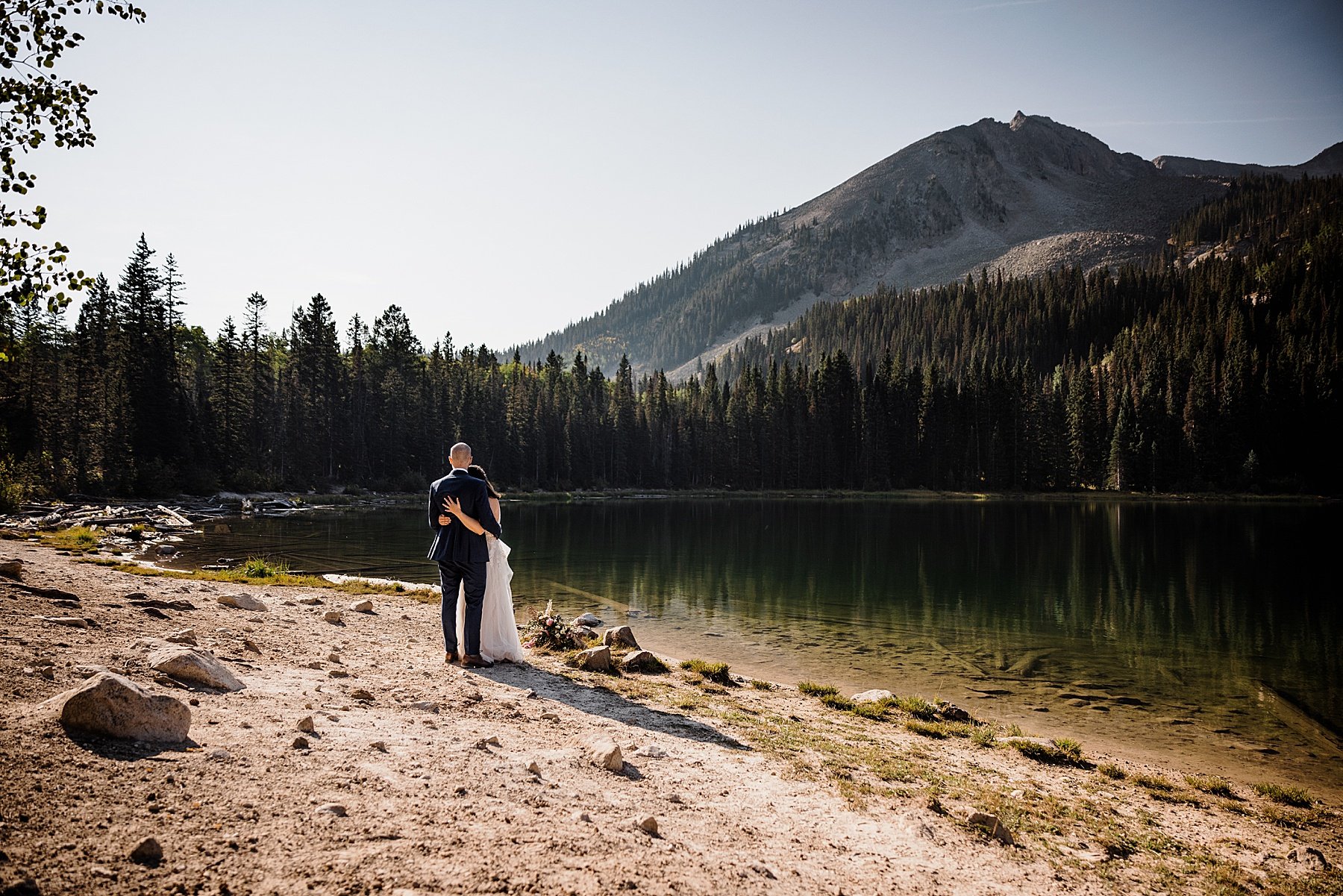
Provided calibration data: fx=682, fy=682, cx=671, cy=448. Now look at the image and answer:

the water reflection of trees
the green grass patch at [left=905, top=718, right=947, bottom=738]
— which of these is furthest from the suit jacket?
the water reflection of trees

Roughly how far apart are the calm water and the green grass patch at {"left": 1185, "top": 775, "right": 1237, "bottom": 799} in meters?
1.91

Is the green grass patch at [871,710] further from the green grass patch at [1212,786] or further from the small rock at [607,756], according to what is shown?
the small rock at [607,756]

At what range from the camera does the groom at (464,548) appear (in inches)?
432

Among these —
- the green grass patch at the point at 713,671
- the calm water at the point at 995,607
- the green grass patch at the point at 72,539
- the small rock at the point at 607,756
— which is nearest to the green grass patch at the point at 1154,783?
A: the calm water at the point at 995,607

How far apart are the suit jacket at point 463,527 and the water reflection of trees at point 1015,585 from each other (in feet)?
37.5

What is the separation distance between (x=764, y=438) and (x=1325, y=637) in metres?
108

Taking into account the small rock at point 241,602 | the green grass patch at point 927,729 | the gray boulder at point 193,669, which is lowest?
the green grass patch at point 927,729

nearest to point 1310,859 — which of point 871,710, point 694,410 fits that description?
point 871,710

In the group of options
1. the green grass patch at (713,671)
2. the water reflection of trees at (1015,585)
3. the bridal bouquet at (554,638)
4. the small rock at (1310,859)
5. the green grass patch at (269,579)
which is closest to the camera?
the small rock at (1310,859)

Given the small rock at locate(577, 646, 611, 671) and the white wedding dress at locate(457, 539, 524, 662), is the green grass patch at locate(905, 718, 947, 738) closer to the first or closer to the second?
the small rock at locate(577, 646, 611, 671)

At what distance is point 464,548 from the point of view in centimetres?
1098

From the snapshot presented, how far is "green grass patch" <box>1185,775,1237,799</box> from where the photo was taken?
925cm

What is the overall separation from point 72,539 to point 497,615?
2479 cm

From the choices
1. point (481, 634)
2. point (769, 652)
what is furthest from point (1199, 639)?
point (481, 634)
